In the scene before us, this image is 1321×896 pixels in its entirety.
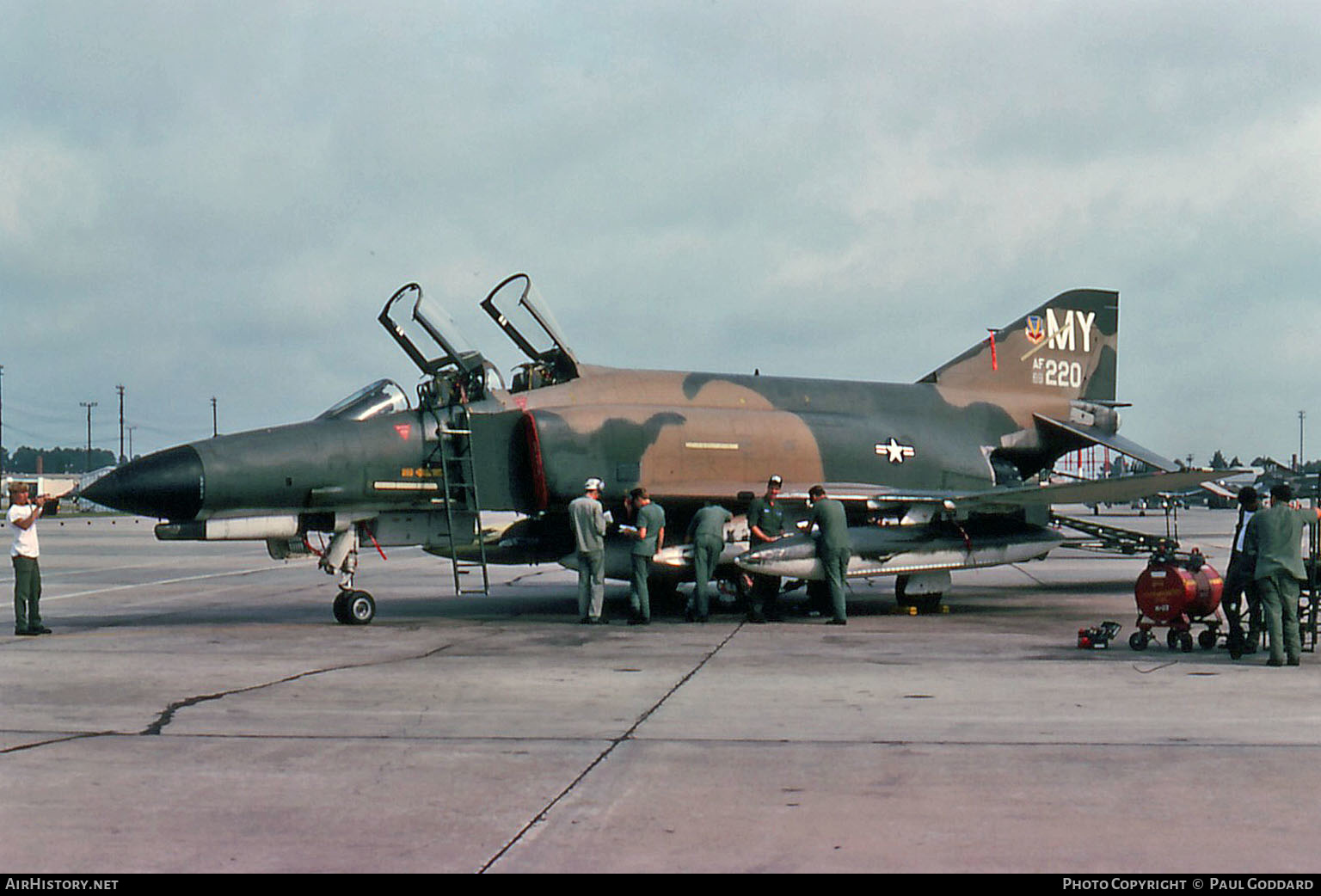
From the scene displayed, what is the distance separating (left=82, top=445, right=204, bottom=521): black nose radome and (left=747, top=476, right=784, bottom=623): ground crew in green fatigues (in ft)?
18.4

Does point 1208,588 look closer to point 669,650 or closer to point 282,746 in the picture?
point 669,650

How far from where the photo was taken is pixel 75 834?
15.0ft

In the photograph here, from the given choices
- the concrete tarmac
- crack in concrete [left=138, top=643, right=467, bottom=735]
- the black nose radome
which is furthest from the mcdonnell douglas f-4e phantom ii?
crack in concrete [left=138, top=643, right=467, bottom=735]

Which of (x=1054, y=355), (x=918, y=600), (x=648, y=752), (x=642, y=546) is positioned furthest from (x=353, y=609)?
(x=1054, y=355)

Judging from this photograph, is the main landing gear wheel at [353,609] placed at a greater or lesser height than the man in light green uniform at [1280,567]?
lesser

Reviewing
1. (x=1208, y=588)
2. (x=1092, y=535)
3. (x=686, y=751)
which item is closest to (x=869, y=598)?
(x=1092, y=535)

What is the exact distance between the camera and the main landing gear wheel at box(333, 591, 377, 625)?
40.7 feet

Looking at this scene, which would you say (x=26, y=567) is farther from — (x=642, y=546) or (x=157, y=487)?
(x=642, y=546)

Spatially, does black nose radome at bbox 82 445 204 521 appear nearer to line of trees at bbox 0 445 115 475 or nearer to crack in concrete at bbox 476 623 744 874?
crack in concrete at bbox 476 623 744 874

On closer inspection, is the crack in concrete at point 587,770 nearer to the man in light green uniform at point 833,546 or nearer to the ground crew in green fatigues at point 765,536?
the man in light green uniform at point 833,546

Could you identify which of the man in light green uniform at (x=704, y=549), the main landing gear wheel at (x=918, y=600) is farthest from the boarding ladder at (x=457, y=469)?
the main landing gear wheel at (x=918, y=600)

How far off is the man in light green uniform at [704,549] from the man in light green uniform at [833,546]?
1048 millimetres

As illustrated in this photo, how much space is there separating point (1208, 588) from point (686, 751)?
619 cm

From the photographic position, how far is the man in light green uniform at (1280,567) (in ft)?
30.0
